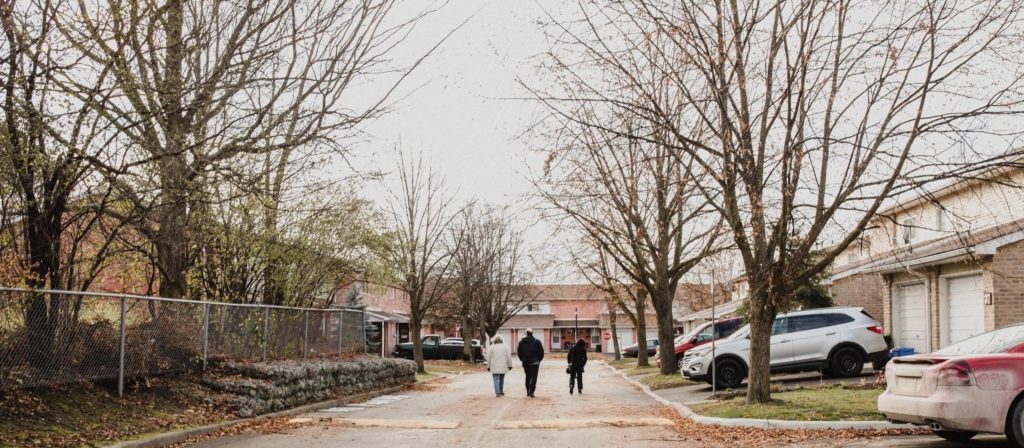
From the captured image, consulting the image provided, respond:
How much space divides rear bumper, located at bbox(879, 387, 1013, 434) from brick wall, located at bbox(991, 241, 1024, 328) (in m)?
10.5

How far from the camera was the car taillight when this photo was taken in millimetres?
9188

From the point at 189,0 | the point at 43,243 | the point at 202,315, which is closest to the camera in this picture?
the point at 43,243

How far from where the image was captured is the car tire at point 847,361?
21.9 meters

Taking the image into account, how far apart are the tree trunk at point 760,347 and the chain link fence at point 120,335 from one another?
31.6ft

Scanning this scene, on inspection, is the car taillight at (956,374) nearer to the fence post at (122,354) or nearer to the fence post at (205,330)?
the fence post at (122,354)

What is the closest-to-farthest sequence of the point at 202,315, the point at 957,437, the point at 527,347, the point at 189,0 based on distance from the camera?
the point at 957,437 < the point at 189,0 < the point at 202,315 < the point at 527,347

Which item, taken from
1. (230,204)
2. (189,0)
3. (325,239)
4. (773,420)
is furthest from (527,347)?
(189,0)

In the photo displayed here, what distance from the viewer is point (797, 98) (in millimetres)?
14969

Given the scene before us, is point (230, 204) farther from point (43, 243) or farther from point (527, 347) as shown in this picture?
point (527, 347)

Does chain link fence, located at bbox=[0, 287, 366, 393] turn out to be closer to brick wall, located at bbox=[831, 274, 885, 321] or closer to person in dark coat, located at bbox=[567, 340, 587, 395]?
person in dark coat, located at bbox=[567, 340, 587, 395]

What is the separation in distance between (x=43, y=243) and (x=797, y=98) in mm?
11570

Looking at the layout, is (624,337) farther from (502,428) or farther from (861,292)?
(502,428)

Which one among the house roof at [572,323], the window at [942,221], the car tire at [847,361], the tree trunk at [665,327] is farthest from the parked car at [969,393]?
the house roof at [572,323]

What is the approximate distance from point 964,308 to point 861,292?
9595 mm
